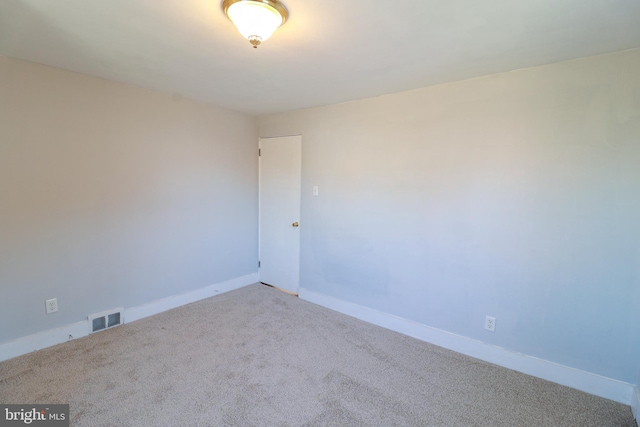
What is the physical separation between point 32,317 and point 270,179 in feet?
8.85

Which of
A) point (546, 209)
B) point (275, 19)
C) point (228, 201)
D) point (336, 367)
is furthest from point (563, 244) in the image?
point (228, 201)

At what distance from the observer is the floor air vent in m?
2.75

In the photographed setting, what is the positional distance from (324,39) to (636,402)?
10.0 ft

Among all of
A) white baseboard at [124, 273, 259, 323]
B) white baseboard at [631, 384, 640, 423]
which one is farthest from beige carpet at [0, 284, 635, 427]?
white baseboard at [124, 273, 259, 323]

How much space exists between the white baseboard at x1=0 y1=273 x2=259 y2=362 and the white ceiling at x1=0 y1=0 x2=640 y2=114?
7.33 ft

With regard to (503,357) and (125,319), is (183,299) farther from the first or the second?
(503,357)

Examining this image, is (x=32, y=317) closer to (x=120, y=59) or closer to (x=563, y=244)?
(x=120, y=59)

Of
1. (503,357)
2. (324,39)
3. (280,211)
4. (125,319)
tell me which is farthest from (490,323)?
(125,319)

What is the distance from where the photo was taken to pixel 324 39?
5.89 ft

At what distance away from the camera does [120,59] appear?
7.18 feet

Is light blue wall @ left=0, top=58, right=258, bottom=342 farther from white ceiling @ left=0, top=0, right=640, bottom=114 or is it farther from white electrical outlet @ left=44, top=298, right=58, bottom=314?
white ceiling @ left=0, top=0, right=640, bottom=114

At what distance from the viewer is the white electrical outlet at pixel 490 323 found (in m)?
2.44

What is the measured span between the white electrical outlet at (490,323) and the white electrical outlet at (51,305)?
3693mm

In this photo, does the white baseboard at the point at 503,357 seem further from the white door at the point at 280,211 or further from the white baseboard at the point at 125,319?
the white baseboard at the point at 125,319
